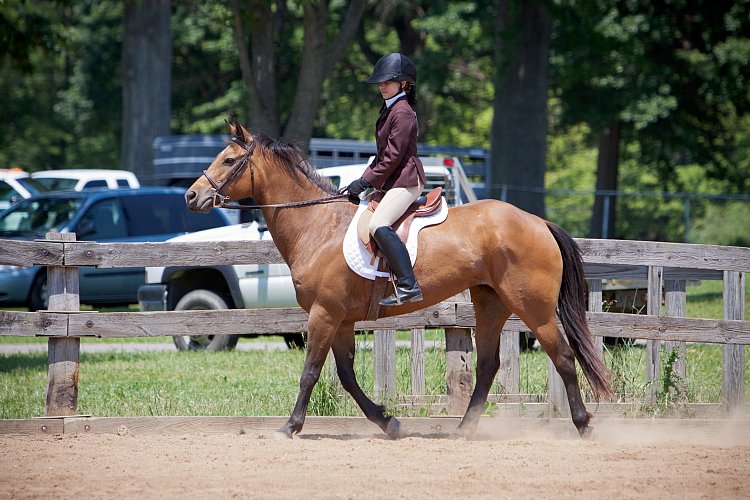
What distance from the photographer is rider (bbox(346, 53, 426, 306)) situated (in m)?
7.80

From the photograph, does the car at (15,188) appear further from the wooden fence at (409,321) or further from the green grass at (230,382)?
the wooden fence at (409,321)

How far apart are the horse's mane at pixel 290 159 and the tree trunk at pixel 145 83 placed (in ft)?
59.8

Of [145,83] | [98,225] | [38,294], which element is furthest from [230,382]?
[145,83]

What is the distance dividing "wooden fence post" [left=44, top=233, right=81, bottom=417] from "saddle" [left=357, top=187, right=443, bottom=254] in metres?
2.49

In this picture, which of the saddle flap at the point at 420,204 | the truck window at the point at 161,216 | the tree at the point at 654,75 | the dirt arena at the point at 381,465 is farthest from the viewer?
the tree at the point at 654,75

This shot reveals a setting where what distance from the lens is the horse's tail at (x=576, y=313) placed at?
8.23 metres

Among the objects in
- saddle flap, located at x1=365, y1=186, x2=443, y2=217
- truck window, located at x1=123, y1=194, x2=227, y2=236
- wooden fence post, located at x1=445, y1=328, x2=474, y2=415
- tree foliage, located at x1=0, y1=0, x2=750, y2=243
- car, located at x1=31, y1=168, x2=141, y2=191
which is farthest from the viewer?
car, located at x1=31, y1=168, x2=141, y2=191

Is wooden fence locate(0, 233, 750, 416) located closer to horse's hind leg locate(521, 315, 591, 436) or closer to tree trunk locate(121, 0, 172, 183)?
horse's hind leg locate(521, 315, 591, 436)

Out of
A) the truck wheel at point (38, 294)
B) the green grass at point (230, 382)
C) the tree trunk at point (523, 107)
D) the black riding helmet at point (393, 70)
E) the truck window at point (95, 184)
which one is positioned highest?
the tree trunk at point (523, 107)

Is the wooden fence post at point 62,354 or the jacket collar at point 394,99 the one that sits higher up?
the jacket collar at point 394,99

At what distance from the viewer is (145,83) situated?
86.3 feet

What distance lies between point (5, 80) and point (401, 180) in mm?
37986

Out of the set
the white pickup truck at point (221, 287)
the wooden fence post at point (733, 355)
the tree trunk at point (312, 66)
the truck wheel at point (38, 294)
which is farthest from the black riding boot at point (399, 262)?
the tree trunk at point (312, 66)

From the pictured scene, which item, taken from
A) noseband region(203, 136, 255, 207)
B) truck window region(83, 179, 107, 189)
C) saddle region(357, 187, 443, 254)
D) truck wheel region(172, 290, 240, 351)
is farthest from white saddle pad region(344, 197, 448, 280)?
truck window region(83, 179, 107, 189)
